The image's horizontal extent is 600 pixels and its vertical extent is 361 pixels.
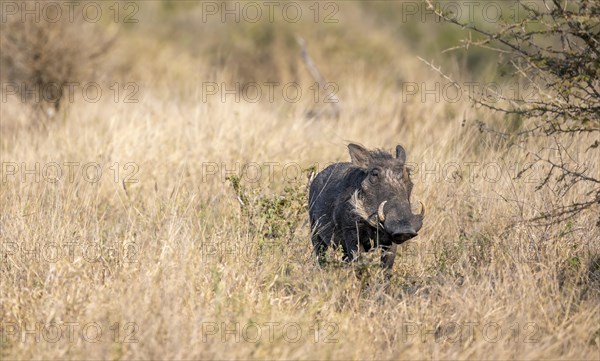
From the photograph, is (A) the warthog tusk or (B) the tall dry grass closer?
(B) the tall dry grass

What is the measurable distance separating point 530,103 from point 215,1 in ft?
56.0

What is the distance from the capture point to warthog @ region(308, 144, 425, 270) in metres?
5.57

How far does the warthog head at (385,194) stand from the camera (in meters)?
5.49

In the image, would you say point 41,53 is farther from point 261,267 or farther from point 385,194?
point 385,194

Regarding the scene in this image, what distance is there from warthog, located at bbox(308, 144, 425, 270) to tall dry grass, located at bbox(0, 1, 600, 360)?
203 millimetres

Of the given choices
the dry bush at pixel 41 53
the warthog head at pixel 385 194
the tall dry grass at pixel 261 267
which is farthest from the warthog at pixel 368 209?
the dry bush at pixel 41 53

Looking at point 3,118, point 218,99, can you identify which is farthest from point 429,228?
point 3,118

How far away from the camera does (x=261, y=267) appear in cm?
568

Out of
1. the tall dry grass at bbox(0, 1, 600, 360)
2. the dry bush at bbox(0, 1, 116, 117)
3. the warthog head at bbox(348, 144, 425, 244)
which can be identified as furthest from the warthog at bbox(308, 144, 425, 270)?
the dry bush at bbox(0, 1, 116, 117)

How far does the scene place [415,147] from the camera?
9.23 meters

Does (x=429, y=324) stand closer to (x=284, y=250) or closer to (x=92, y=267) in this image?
(x=284, y=250)

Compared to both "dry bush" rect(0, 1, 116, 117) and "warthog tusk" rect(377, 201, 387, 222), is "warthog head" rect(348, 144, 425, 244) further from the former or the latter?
"dry bush" rect(0, 1, 116, 117)

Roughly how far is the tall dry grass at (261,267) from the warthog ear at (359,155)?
2.49ft

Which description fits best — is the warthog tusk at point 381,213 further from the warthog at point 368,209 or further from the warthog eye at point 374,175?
the warthog eye at point 374,175
